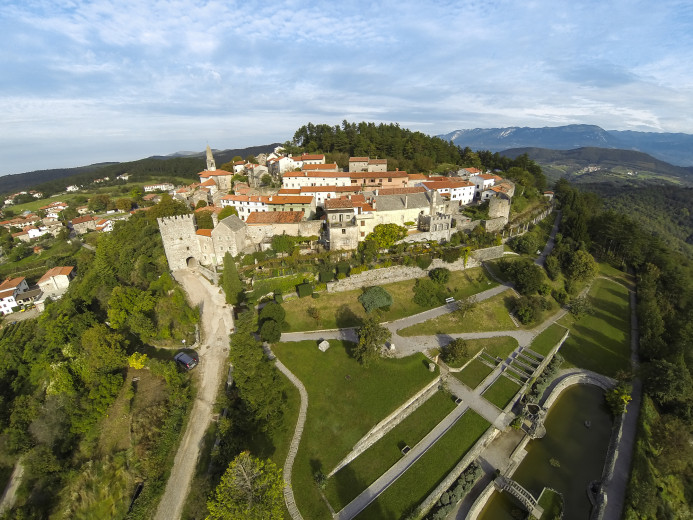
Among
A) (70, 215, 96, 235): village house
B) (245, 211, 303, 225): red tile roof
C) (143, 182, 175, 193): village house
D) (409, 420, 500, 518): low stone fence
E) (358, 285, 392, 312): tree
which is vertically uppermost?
(143, 182, 175, 193): village house

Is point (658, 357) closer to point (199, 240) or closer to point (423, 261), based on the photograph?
point (423, 261)

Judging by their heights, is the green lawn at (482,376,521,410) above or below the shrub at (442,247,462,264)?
below

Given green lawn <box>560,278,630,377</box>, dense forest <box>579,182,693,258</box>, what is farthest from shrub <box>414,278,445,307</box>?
dense forest <box>579,182,693,258</box>

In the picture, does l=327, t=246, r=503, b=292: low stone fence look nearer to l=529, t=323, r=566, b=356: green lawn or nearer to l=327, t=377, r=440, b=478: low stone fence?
l=529, t=323, r=566, b=356: green lawn

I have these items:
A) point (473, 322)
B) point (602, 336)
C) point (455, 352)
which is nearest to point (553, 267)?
point (602, 336)

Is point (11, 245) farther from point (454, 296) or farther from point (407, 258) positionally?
point (454, 296)

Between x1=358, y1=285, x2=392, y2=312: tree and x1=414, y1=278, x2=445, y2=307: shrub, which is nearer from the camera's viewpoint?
x1=358, y1=285, x2=392, y2=312: tree
